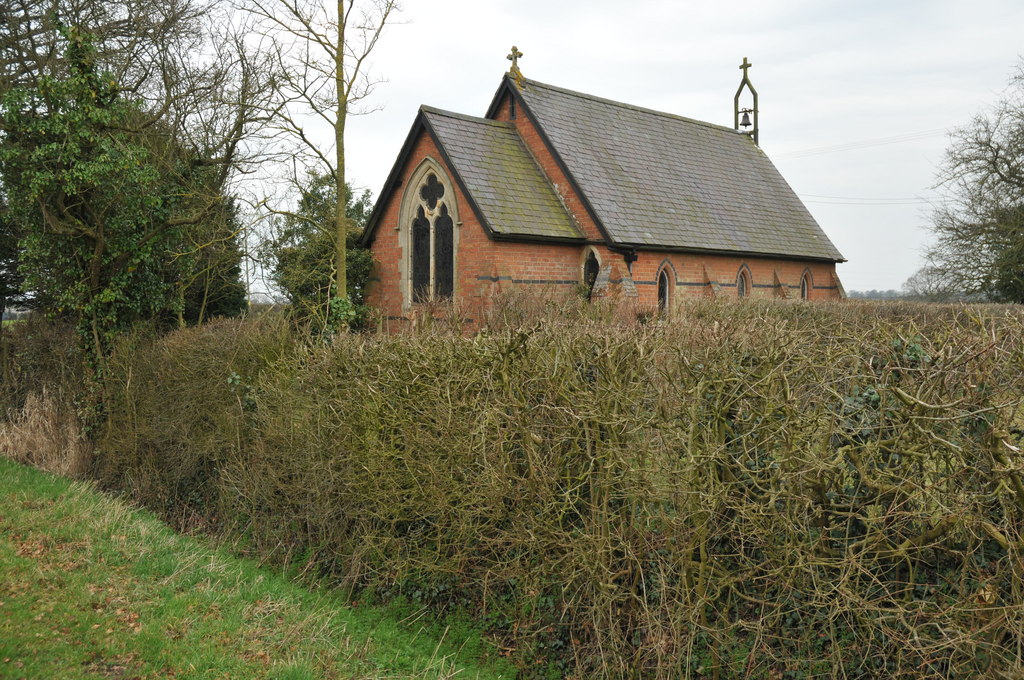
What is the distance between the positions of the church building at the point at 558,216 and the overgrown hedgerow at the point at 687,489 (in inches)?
310

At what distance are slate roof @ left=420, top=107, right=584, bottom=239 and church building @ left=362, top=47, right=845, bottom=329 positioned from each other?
1.6 inches

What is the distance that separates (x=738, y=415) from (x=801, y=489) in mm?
667

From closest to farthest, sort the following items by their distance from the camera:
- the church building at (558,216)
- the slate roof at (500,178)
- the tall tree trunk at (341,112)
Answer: the tall tree trunk at (341,112)
the slate roof at (500,178)
the church building at (558,216)

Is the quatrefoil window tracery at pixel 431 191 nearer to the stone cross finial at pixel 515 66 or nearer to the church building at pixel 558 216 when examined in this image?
the church building at pixel 558 216

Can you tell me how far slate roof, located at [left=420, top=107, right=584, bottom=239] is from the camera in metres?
18.6

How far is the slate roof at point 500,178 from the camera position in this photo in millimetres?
18594

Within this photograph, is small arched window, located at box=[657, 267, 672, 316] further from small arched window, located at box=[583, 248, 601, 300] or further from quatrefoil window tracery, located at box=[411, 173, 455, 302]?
quatrefoil window tracery, located at box=[411, 173, 455, 302]

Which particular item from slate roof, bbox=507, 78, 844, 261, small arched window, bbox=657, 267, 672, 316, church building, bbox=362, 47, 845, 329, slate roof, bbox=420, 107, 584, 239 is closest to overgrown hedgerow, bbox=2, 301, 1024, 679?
church building, bbox=362, 47, 845, 329

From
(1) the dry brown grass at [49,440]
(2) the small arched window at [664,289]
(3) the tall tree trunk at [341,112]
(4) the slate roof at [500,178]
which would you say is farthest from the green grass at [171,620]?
(2) the small arched window at [664,289]

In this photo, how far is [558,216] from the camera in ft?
64.6

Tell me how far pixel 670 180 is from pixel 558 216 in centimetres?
576

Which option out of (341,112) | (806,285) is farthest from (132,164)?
(806,285)

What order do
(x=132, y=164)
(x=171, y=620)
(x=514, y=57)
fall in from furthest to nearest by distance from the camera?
1. (x=514, y=57)
2. (x=132, y=164)
3. (x=171, y=620)

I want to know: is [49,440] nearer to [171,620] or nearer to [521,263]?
[171,620]
